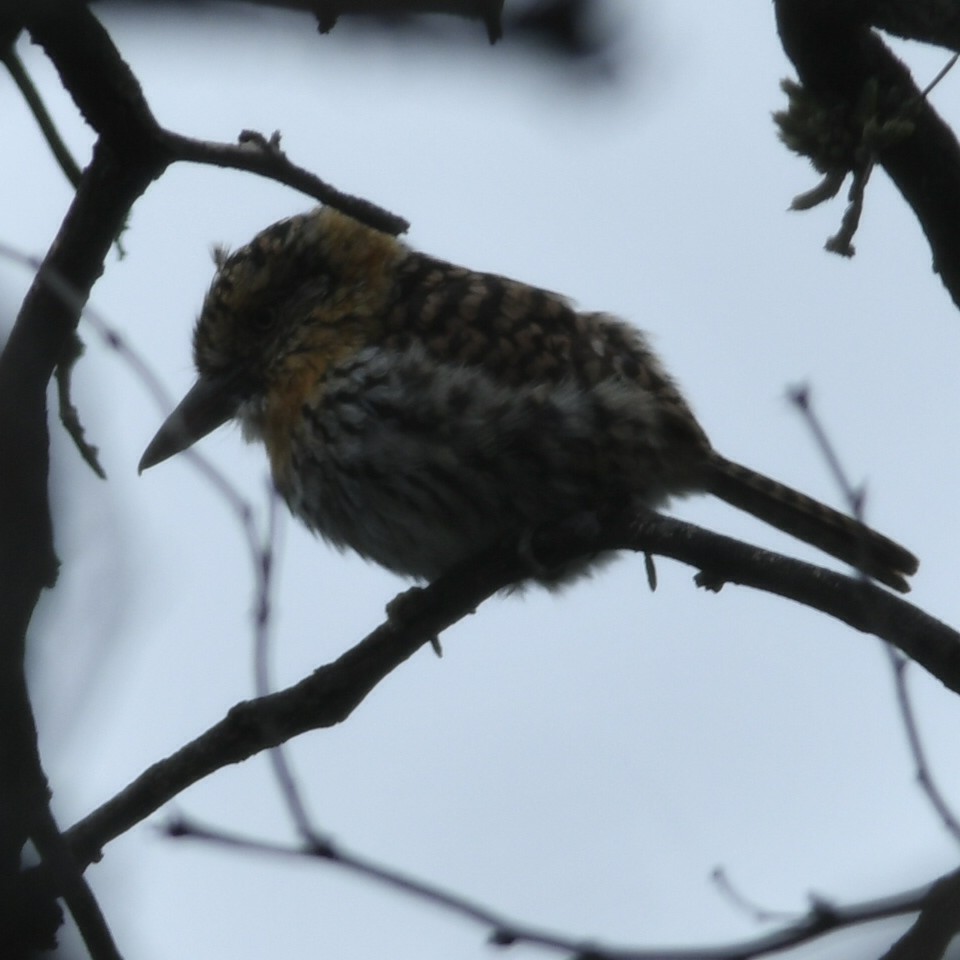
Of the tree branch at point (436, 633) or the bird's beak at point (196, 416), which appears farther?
the bird's beak at point (196, 416)

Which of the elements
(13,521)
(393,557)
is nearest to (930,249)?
(393,557)

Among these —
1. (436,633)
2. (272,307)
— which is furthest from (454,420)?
(272,307)

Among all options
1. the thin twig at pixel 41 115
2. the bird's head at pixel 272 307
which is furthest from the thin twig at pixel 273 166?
the bird's head at pixel 272 307

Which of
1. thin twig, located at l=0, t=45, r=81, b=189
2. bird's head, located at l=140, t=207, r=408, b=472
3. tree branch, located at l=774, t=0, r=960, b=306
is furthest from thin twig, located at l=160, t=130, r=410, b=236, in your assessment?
bird's head, located at l=140, t=207, r=408, b=472

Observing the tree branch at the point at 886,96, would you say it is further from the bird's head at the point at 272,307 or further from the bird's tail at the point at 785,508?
the bird's head at the point at 272,307

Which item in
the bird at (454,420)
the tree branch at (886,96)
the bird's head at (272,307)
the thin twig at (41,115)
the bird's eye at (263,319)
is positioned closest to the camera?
the thin twig at (41,115)

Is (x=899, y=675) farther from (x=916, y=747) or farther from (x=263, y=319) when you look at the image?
(x=263, y=319)

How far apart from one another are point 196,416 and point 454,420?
1.08 m

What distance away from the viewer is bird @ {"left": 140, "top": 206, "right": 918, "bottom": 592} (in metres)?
3.84

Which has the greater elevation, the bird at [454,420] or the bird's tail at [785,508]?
the bird at [454,420]

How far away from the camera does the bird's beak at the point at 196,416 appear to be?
453cm

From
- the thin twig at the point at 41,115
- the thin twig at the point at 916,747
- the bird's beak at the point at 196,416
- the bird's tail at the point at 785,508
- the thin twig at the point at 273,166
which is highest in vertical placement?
the bird's beak at the point at 196,416

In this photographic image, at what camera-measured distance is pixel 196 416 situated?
15.2 ft

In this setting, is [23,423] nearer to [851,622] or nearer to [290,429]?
[851,622]
